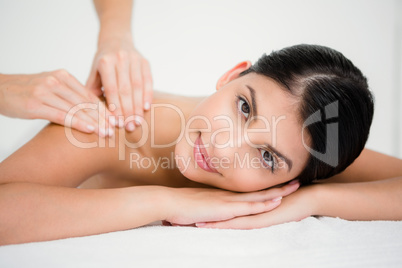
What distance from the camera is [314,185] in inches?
49.1

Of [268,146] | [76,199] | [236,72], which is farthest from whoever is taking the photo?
[236,72]

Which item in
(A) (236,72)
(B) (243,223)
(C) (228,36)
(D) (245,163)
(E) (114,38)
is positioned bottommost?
(B) (243,223)

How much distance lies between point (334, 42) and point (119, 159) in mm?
2074

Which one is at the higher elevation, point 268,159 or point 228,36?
point 228,36

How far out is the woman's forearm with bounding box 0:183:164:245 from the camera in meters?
0.93

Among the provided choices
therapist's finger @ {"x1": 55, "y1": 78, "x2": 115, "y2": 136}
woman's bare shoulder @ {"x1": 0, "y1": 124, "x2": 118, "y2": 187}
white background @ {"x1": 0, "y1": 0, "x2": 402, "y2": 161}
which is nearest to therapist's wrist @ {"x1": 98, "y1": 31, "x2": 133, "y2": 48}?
therapist's finger @ {"x1": 55, "y1": 78, "x2": 115, "y2": 136}

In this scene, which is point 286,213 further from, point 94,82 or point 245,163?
point 94,82

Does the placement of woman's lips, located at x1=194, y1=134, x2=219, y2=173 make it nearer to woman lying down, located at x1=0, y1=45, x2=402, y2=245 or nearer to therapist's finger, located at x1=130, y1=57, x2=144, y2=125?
woman lying down, located at x1=0, y1=45, x2=402, y2=245

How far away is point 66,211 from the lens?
96 centimetres

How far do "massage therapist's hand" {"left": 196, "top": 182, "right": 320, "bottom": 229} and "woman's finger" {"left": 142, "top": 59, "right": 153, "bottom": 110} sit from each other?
0.46 meters

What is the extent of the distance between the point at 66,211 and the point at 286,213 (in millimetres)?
608

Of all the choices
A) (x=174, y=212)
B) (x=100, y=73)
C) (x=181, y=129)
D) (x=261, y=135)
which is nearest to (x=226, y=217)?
Answer: (x=174, y=212)

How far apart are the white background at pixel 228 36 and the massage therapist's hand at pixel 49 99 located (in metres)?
1.27

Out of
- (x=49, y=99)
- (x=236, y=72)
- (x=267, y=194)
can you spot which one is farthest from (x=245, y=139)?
(x=49, y=99)
